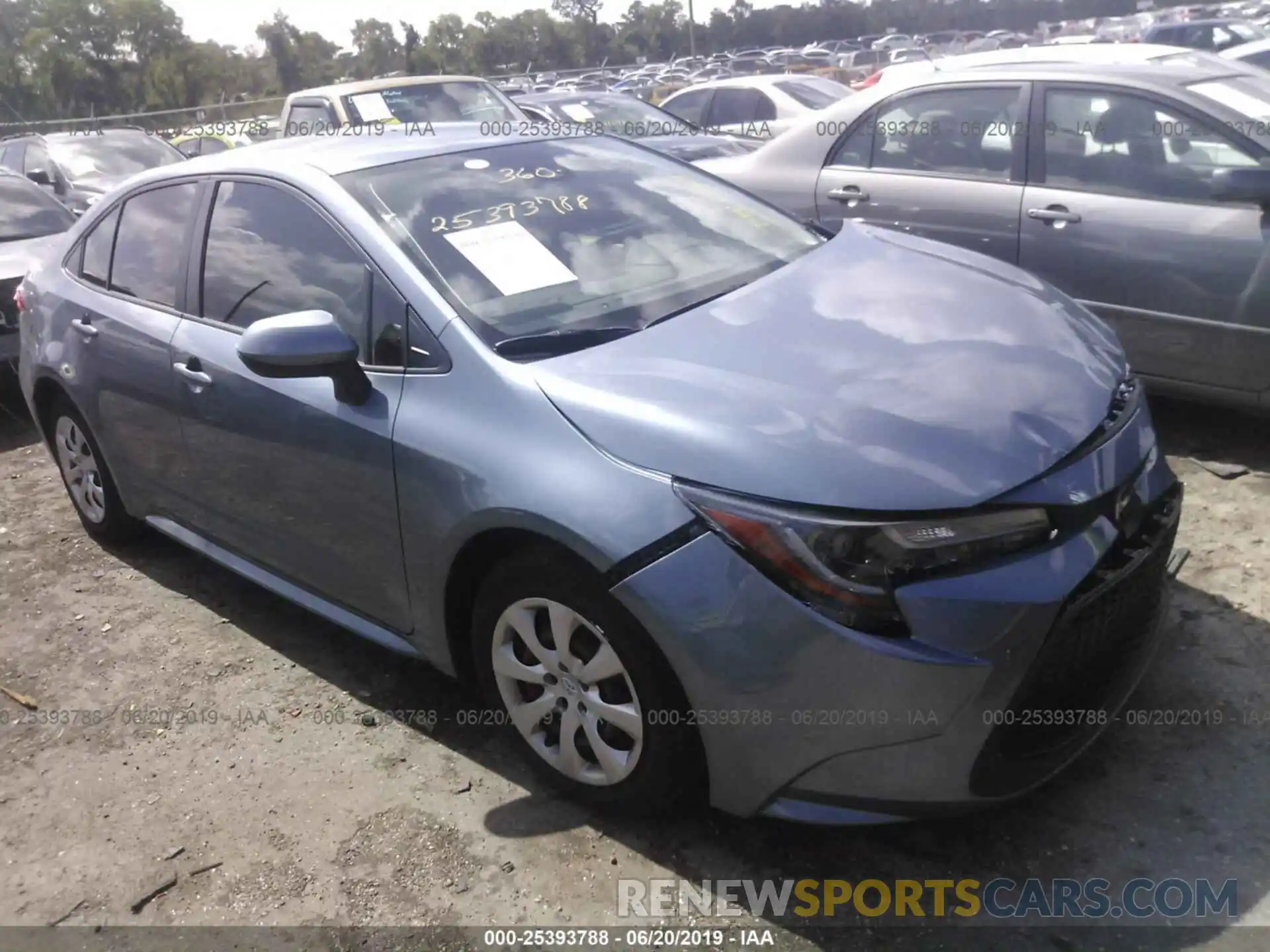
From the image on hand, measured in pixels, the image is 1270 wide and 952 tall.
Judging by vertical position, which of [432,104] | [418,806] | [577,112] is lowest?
[418,806]

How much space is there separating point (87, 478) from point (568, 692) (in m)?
2.88

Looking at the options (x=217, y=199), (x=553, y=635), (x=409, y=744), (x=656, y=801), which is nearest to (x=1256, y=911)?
(x=656, y=801)

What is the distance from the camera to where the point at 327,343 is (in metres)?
2.78

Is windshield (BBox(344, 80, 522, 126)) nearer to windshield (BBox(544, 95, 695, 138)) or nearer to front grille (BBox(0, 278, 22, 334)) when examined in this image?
windshield (BBox(544, 95, 695, 138))

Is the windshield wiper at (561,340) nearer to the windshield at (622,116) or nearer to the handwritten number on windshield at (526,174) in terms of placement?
the handwritten number on windshield at (526,174)

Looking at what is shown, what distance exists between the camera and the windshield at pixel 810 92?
37.8 ft

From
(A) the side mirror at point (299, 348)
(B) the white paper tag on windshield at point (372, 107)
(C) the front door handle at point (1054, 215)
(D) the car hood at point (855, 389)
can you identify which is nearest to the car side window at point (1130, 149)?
(C) the front door handle at point (1054, 215)

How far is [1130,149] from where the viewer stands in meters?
4.48

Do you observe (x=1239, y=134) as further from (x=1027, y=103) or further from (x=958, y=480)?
(x=958, y=480)

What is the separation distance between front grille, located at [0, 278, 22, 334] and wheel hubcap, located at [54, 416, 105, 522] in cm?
226

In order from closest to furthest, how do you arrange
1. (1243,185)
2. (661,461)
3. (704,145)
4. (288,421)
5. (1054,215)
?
(661,461), (288,421), (1243,185), (1054,215), (704,145)

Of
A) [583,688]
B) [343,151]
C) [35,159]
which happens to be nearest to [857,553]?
[583,688]

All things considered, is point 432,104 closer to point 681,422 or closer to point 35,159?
point 35,159

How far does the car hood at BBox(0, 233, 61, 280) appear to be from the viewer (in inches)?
255
